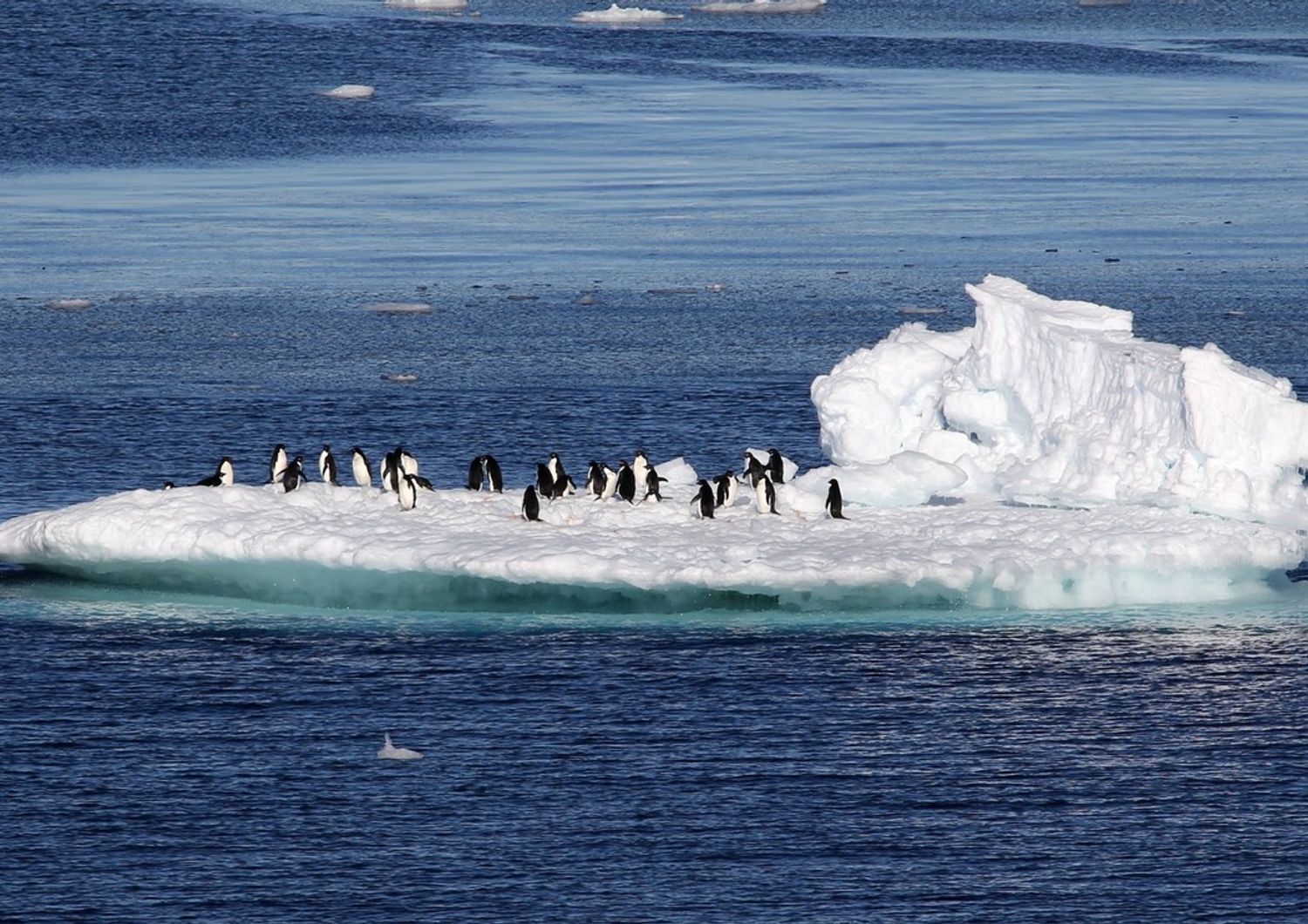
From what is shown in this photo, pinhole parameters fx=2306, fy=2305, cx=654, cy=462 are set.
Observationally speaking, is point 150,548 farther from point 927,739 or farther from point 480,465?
point 927,739

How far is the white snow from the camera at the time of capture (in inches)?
3310

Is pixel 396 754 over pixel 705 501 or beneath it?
beneath

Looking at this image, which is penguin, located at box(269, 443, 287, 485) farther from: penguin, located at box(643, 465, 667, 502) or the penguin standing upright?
penguin, located at box(643, 465, 667, 502)

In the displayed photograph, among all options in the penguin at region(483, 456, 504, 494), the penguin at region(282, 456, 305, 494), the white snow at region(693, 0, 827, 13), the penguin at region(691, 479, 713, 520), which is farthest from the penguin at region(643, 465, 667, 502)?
the white snow at region(693, 0, 827, 13)

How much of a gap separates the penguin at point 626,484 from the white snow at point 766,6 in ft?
203

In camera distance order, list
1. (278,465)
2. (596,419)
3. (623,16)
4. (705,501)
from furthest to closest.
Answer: (623,16) → (596,419) → (278,465) → (705,501)

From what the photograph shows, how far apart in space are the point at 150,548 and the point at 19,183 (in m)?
33.2

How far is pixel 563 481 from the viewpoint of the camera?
24.5 metres

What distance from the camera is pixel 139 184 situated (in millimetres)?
53500

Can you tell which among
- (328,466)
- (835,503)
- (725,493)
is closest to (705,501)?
(725,493)

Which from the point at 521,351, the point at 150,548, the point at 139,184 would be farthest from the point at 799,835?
the point at 139,184

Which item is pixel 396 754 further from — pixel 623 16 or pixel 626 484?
pixel 623 16

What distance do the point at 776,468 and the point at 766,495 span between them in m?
1.81

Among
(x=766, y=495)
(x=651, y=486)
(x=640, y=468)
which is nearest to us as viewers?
(x=766, y=495)
